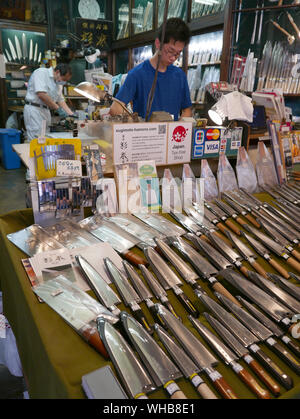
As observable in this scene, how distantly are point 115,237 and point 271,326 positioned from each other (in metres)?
0.68

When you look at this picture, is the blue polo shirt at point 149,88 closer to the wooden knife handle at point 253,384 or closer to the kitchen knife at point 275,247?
the kitchen knife at point 275,247

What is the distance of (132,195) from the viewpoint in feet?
4.98

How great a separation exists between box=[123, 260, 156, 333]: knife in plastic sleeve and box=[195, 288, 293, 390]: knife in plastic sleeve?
17 centimetres

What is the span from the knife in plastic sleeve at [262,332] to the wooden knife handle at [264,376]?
77mm

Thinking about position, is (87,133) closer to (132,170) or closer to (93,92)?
(93,92)

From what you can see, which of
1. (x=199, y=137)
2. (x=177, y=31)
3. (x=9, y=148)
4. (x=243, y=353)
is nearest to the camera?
(x=243, y=353)

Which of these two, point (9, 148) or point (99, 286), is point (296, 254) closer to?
point (99, 286)

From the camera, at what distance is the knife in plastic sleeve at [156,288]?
3.27ft

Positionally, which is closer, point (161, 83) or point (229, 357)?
point (229, 357)

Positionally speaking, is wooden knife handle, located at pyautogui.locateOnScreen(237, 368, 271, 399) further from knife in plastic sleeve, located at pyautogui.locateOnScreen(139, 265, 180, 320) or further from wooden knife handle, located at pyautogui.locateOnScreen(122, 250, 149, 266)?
wooden knife handle, located at pyautogui.locateOnScreen(122, 250, 149, 266)

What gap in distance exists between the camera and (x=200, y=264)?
1.19m

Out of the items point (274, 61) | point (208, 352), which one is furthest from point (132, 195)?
point (274, 61)

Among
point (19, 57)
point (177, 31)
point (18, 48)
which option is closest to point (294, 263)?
point (177, 31)

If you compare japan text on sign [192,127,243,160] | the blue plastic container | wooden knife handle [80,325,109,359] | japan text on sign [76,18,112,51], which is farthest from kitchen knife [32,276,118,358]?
japan text on sign [76,18,112,51]
